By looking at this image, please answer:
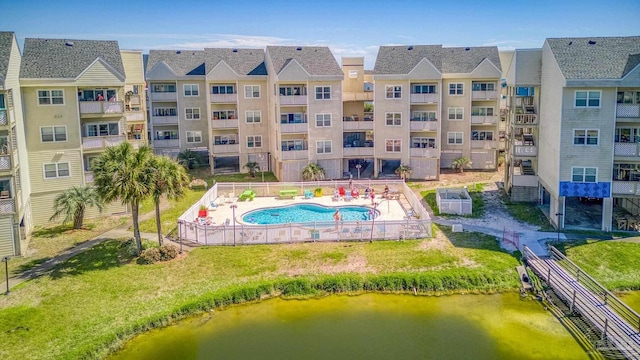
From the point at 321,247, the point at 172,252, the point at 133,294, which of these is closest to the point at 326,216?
A: the point at 321,247

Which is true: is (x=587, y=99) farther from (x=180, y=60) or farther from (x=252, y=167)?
(x=180, y=60)

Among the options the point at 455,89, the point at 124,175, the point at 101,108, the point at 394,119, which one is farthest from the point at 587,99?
the point at 101,108

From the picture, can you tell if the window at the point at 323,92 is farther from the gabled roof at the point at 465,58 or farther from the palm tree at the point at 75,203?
the palm tree at the point at 75,203

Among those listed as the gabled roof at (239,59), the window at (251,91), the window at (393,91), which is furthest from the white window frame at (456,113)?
the window at (251,91)

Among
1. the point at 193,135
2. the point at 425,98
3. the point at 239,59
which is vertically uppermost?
the point at 239,59

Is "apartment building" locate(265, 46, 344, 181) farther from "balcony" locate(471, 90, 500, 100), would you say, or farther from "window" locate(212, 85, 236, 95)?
"balcony" locate(471, 90, 500, 100)

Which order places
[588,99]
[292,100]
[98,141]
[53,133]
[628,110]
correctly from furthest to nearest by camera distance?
[292,100] < [98,141] < [53,133] < [588,99] < [628,110]
